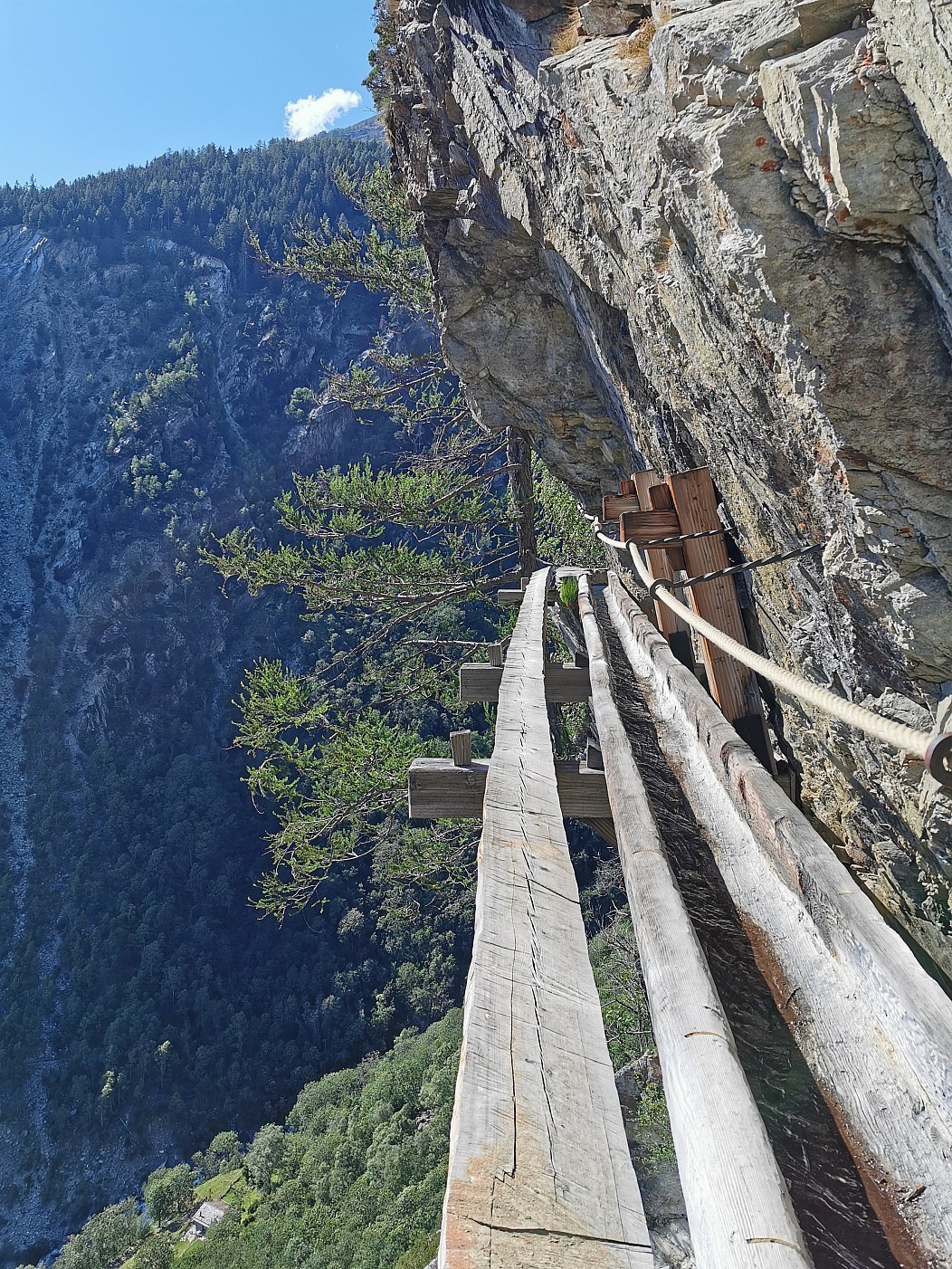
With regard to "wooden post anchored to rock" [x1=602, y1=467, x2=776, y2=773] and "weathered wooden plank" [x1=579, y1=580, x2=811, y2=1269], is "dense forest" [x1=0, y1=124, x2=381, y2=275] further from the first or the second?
"weathered wooden plank" [x1=579, y1=580, x2=811, y2=1269]

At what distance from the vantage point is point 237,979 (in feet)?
162

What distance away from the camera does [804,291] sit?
1957mm

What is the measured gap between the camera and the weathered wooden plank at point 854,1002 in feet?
2.84

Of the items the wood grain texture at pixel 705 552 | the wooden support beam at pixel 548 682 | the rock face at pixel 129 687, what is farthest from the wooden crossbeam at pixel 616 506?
the rock face at pixel 129 687

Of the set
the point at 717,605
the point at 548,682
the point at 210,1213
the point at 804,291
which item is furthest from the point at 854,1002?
the point at 210,1213

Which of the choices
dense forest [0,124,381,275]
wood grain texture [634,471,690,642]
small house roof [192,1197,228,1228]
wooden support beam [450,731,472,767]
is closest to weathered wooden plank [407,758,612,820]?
wooden support beam [450,731,472,767]

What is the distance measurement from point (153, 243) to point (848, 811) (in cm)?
11550

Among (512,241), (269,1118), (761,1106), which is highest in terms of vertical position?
(512,241)

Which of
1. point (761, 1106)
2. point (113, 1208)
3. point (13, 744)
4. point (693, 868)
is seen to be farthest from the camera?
point (13, 744)

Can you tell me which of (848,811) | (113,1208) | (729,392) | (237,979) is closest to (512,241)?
(729,392)

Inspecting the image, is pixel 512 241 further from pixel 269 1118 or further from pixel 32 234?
pixel 32 234

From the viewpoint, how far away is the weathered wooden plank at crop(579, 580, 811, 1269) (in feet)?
2.34

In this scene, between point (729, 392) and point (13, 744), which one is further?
point (13, 744)

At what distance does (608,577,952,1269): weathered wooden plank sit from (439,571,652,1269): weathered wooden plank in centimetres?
37
